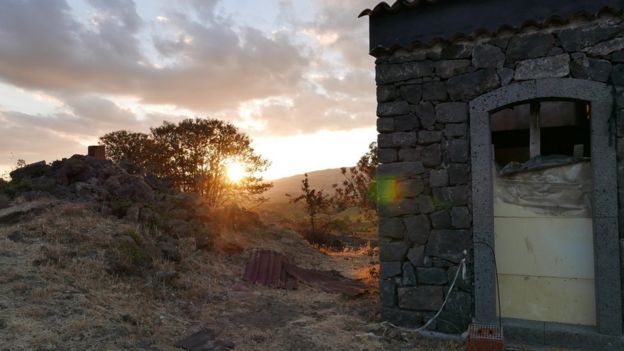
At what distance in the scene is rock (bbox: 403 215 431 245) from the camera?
16.6 ft

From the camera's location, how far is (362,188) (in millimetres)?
14930

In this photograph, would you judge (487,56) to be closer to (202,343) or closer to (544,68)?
(544,68)

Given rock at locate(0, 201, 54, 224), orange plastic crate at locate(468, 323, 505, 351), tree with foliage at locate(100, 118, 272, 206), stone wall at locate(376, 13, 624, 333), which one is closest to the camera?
orange plastic crate at locate(468, 323, 505, 351)

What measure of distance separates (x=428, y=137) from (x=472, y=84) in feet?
2.58

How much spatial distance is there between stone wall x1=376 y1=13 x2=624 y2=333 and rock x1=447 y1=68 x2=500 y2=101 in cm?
1

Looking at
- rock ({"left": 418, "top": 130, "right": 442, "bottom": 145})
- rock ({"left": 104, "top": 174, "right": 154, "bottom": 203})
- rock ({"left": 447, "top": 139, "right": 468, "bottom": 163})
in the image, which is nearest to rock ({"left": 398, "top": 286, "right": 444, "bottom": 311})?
rock ({"left": 447, "top": 139, "right": 468, "bottom": 163})

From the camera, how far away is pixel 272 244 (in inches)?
398

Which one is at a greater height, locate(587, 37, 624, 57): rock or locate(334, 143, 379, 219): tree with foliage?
locate(587, 37, 624, 57): rock

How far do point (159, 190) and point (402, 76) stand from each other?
6.93 m

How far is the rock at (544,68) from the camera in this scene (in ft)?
14.7

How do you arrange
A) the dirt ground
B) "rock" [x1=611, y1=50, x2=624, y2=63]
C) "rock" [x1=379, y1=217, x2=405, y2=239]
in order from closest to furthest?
the dirt ground, "rock" [x1=611, y1=50, x2=624, y2=63], "rock" [x1=379, y1=217, x2=405, y2=239]

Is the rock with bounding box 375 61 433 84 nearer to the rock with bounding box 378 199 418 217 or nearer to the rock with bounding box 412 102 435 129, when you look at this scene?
the rock with bounding box 412 102 435 129

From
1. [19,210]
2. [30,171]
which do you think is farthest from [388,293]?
[30,171]

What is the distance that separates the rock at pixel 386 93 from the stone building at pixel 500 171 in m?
0.01
